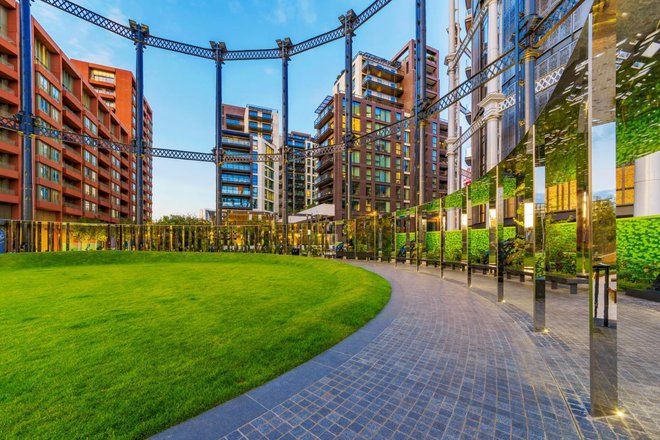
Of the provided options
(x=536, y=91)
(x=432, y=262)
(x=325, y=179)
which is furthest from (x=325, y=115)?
(x=432, y=262)

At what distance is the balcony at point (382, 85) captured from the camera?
60.1 m

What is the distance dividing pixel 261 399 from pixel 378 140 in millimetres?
57335

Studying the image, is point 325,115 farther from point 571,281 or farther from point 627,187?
point 571,281

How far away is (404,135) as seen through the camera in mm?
60594

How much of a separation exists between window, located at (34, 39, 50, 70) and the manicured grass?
159 ft

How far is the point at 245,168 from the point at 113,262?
187 feet

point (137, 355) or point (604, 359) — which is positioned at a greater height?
point (604, 359)

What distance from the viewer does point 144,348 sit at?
13.1 feet

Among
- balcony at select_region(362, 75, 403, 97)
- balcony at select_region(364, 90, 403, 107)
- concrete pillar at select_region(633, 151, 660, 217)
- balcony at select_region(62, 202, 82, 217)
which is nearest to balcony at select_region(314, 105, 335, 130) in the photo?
balcony at select_region(364, 90, 403, 107)

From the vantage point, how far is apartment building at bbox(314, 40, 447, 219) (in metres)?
55.0

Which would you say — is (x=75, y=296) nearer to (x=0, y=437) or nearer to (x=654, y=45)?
(x=0, y=437)

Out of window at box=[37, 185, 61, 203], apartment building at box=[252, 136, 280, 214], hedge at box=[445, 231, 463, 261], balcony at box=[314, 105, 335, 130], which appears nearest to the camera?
hedge at box=[445, 231, 463, 261]

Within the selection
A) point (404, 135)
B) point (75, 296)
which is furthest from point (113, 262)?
point (404, 135)

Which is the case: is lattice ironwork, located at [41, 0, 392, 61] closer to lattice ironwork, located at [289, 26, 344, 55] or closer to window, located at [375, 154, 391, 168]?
lattice ironwork, located at [289, 26, 344, 55]
